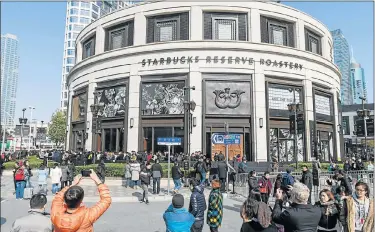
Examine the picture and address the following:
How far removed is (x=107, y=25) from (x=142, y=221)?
25.6 meters

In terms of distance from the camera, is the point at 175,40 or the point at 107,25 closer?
the point at 175,40

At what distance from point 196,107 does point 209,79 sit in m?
2.77

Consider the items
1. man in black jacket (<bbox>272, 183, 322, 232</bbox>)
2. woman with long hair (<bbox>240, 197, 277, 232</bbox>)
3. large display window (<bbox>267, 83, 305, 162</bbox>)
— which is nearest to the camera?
woman with long hair (<bbox>240, 197, 277, 232</bbox>)

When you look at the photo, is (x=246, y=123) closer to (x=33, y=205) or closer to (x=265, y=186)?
(x=265, y=186)

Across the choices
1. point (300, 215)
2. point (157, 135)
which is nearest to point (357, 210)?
point (300, 215)

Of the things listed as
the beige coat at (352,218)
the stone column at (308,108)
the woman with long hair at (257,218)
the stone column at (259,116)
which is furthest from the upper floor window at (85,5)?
the woman with long hair at (257,218)

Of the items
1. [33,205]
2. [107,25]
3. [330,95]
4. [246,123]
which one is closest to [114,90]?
[107,25]

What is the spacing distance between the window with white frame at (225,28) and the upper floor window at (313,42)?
871cm

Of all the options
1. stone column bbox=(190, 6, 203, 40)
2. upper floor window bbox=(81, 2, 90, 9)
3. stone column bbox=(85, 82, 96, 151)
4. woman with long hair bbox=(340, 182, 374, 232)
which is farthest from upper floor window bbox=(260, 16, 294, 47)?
upper floor window bbox=(81, 2, 90, 9)

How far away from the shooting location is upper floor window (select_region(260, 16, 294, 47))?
89.4 ft

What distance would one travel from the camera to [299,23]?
28.9 m

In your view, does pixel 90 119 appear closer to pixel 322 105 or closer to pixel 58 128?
pixel 322 105

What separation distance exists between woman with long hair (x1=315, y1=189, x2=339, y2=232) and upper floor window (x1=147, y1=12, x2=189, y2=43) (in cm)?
2343

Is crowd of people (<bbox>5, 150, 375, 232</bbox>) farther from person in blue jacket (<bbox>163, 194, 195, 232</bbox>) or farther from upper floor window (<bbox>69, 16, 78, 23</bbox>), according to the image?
upper floor window (<bbox>69, 16, 78, 23</bbox>)
